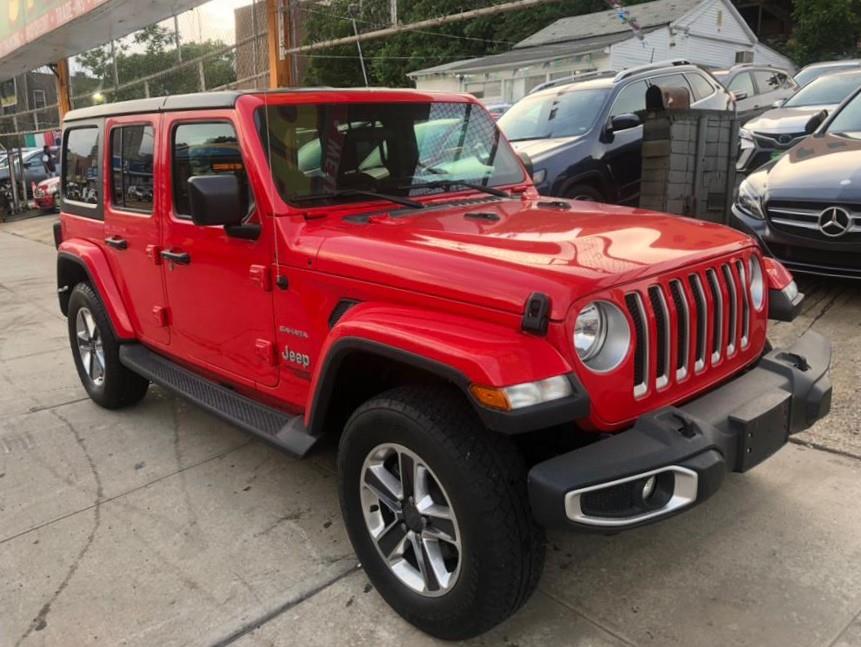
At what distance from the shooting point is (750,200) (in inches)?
215

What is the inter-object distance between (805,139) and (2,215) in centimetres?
1830

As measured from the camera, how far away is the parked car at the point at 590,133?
698 cm

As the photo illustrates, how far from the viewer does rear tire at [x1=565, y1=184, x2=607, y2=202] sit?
703 centimetres

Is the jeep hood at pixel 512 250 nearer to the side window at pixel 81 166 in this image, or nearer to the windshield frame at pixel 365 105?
the windshield frame at pixel 365 105

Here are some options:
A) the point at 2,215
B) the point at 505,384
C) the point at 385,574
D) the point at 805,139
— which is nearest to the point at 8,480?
the point at 385,574

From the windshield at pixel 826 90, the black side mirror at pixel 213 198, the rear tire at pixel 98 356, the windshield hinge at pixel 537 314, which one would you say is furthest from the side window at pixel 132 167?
the windshield at pixel 826 90

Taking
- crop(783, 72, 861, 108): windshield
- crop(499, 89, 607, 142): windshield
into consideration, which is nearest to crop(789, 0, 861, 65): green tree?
crop(783, 72, 861, 108): windshield

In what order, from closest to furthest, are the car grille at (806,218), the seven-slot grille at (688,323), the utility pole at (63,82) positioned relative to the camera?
1. the seven-slot grille at (688,323)
2. the car grille at (806,218)
3. the utility pole at (63,82)

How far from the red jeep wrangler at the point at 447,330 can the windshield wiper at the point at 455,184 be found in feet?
0.04

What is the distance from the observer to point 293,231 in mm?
2916

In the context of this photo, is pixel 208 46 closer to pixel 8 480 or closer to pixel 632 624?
pixel 8 480

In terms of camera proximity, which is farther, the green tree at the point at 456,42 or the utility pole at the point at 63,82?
the green tree at the point at 456,42

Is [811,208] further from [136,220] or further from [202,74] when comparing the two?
[202,74]

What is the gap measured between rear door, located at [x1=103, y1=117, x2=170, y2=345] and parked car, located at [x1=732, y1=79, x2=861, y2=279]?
4.09 meters
